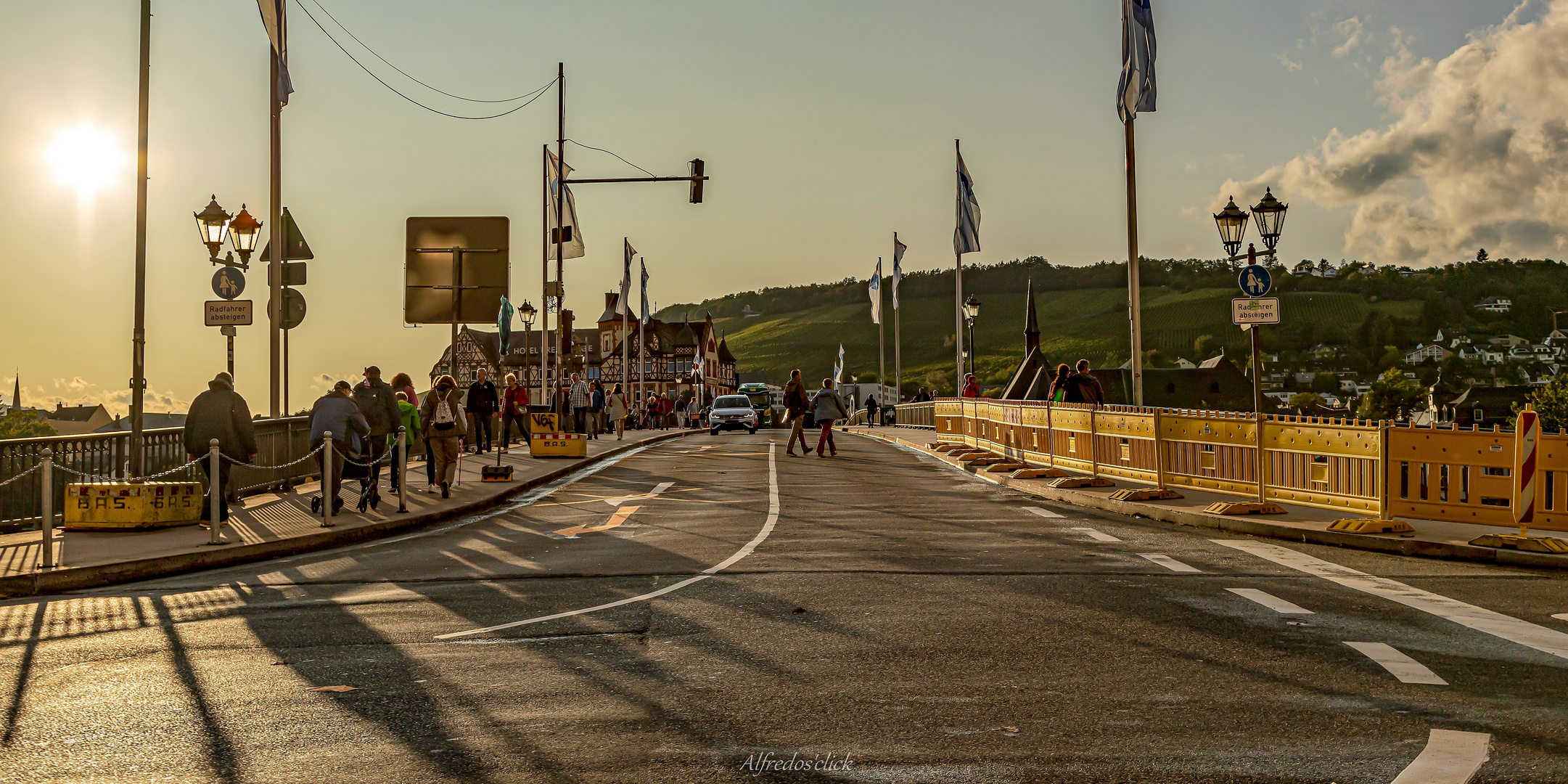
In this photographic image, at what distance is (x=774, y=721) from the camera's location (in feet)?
17.8

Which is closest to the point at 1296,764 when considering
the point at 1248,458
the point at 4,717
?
the point at 4,717

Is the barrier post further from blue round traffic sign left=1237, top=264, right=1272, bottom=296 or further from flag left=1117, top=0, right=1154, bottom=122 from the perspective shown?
flag left=1117, top=0, right=1154, bottom=122

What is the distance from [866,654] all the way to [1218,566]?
16.2 ft

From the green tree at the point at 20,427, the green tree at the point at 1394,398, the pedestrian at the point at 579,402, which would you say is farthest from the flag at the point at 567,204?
the green tree at the point at 1394,398

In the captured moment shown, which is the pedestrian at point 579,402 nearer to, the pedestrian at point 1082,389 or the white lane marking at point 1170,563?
the pedestrian at point 1082,389

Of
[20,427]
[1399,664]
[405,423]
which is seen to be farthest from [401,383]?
[20,427]

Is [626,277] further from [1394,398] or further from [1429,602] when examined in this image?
[1394,398]

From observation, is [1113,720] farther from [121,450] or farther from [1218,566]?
[121,450]

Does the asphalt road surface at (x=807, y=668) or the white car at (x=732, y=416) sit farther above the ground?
the white car at (x=732, y=416)

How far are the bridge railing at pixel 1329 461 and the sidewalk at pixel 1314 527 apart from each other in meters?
0.21

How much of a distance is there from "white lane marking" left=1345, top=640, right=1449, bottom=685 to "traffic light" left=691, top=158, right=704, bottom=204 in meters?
23.2

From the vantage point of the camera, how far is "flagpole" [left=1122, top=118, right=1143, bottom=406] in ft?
69.8

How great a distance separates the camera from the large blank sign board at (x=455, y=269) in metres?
24.4

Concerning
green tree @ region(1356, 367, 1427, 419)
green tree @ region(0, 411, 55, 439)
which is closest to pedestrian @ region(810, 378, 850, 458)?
green tree @ region(0, 411, 55, 439)
